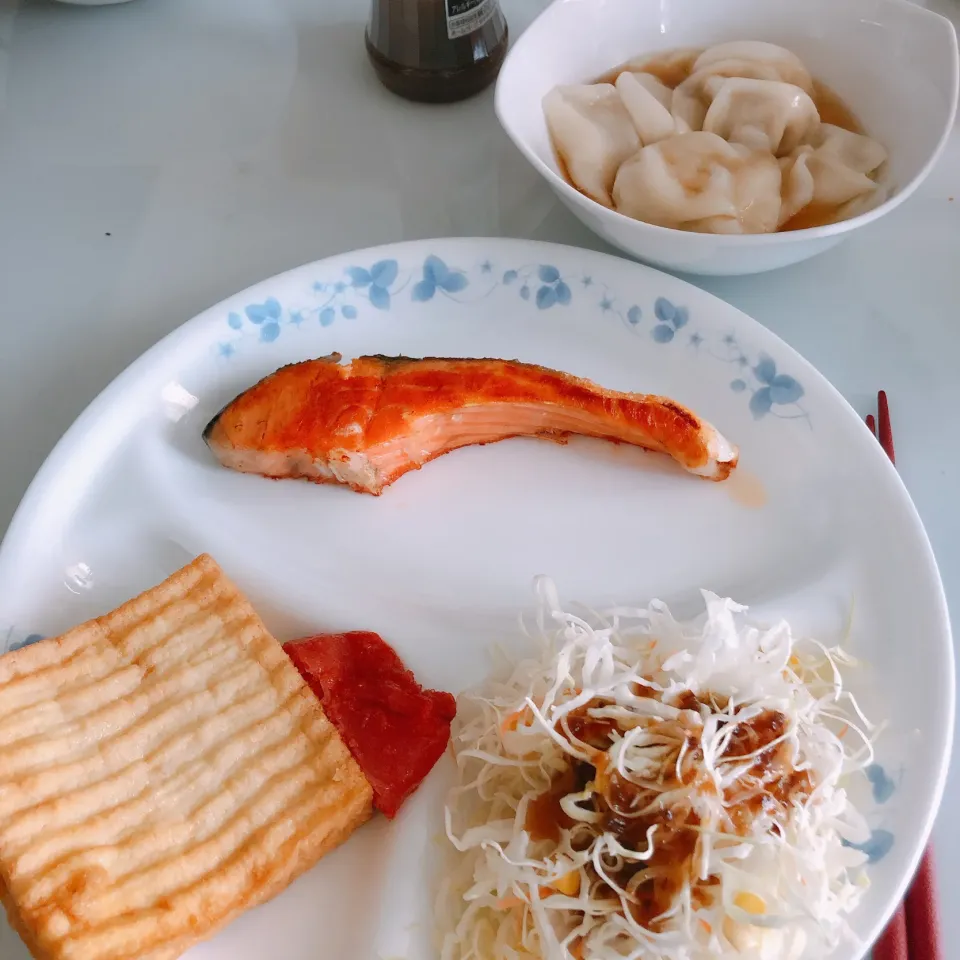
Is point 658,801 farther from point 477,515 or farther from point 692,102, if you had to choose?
point 692,102

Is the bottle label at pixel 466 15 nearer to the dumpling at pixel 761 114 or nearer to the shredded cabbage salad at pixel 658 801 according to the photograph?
the dumpling at pixel 761 114

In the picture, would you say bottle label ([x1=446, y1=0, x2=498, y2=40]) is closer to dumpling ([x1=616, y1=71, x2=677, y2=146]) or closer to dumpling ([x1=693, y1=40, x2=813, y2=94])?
dumpling ([x1=616, y1=71, x2=677, y2=146])

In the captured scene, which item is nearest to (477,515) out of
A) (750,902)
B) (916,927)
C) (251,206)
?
(750,902)

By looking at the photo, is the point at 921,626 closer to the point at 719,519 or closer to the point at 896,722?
the point at 896,722

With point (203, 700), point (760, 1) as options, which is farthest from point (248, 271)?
point (760, 1)

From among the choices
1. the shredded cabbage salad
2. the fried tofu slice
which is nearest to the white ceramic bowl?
the shredded cabbage salad

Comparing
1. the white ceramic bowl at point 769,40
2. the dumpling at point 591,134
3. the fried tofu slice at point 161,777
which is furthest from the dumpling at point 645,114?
the fried tofu slice at point 161,777
